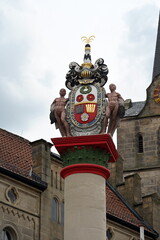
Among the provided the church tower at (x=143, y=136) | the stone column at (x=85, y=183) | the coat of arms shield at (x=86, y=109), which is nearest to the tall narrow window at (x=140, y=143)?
the church tower at (x=143, y=136)

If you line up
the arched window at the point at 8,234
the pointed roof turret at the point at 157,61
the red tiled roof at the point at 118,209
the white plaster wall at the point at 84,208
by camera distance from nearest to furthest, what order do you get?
the white plaster wall at the point at 84,208, the arched window at the point at 8,234, the red tiled roof at the point at 118,209, the pointed roof turret at the point at 157,61

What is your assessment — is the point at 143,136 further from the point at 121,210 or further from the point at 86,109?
the point at 86,109

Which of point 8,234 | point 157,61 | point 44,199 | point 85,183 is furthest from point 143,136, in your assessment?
point 85,183

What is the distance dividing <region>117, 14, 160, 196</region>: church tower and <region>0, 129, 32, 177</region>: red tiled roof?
21581 millimetres

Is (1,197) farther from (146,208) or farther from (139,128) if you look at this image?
(139,128)

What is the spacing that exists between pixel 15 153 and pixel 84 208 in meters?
14.8

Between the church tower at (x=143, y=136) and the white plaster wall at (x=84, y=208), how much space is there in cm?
3612

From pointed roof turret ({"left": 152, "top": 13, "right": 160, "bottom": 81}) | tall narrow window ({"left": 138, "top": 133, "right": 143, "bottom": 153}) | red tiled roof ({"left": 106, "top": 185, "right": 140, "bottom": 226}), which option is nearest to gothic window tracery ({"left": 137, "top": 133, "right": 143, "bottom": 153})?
tall narrow window ({"left": 138, "top": 133, "right": 143, "bottom": 153})

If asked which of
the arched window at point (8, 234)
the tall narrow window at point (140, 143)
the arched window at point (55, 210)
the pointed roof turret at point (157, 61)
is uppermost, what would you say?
the pointed roof turret at point (157, 61)

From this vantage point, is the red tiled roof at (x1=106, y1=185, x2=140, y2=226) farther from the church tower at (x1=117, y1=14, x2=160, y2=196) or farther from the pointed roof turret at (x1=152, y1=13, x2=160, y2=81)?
the pointed roof turret at (x1=152, y1=13, x2=160, y2=81)

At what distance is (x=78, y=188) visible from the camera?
90.8ft

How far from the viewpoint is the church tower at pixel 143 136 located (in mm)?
64625

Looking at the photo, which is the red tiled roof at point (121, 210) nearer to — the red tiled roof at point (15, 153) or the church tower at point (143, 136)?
the red tiled roof at point (15, 153)

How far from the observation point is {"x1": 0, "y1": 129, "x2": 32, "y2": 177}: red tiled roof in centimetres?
3978
